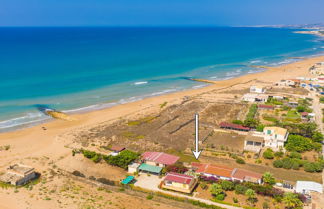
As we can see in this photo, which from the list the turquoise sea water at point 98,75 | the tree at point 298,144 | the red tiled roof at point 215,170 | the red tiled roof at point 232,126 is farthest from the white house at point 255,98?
the red tiled roof at point 215,170

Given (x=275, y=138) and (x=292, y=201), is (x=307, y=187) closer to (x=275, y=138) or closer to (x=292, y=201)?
(x=292, y=201)

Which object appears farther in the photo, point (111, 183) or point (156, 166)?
point (156, 166)

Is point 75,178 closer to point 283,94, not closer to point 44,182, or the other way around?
point 44,182

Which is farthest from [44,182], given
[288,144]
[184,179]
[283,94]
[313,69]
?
[313,69]

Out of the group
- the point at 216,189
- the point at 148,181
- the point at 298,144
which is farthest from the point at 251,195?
the point at 298,144

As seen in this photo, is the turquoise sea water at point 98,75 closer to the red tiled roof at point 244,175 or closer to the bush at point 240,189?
the red tiled roof at point 244,175

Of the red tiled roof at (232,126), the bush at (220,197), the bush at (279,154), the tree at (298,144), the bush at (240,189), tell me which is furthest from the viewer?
the red tiled roof at (232,126)

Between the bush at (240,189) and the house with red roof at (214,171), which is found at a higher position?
the house with red roof at (214,171)

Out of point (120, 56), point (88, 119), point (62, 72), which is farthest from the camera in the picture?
point (120, 56)
